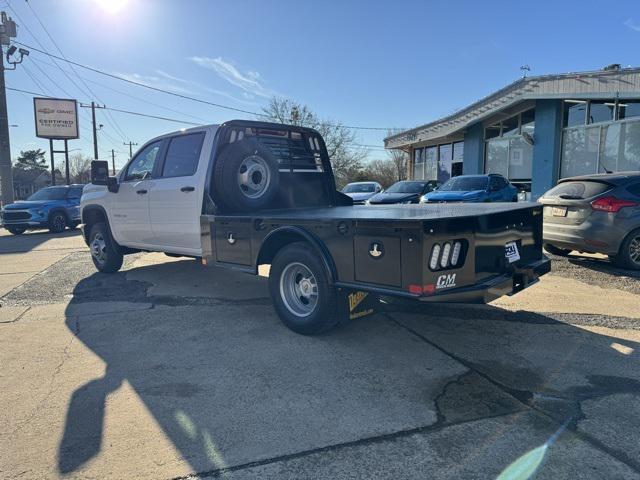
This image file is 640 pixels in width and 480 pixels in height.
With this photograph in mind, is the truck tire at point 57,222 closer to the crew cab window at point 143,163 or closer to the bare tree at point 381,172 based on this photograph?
the crew cab window at point 143,163

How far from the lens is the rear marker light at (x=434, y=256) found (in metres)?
3.37

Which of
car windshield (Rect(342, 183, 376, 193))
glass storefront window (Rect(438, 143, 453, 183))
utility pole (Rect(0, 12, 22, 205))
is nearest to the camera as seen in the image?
car windshield (Rect(342, 183, 376, 193))

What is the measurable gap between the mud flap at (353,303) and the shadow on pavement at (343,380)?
0.28 metres

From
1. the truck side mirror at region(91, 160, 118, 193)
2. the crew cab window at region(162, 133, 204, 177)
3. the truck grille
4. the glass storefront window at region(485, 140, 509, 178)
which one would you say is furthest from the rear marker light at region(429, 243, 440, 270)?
the glass storefront window at region(485, 140, 509, 178)

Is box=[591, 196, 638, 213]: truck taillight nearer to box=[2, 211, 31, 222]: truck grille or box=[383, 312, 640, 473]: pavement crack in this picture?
box=[383, 312, 640, 473]: pavement crack

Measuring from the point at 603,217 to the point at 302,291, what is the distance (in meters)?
5.29

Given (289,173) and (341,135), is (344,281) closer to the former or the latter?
(289,173)

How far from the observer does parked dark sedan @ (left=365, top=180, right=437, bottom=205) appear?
16.3 metres

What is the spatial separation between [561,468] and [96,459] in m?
2.58

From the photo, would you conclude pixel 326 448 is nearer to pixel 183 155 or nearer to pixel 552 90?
pixel 183 155

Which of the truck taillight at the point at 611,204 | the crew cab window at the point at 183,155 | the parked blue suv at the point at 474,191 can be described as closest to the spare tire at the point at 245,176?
the crew cab window at the point at 183,155

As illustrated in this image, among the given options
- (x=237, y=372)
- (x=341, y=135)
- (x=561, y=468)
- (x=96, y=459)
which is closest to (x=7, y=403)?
(x=96, y=459)

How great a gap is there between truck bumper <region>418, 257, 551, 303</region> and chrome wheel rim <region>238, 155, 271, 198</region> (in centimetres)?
313

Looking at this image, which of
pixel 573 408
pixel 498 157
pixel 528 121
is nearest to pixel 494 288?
pixel 573 408
